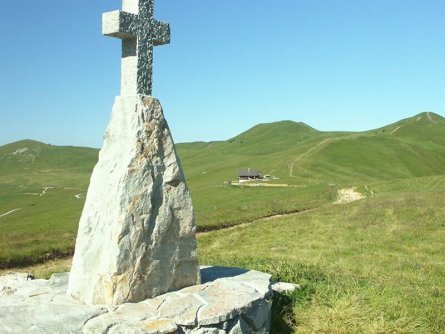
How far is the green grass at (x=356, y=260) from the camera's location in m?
10.2

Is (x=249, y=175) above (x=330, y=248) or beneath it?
above

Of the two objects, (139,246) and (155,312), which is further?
(139,246)

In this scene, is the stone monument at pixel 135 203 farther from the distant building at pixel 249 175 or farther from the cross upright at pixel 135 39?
the distant building at pixel 249 175

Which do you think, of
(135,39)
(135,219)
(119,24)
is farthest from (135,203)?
(119,24)

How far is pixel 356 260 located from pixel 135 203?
1314 centimetres

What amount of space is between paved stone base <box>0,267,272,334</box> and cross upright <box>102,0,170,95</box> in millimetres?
4349

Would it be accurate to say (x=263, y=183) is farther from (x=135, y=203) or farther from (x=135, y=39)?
(x=135, y=203)

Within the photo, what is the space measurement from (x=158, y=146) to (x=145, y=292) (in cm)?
301

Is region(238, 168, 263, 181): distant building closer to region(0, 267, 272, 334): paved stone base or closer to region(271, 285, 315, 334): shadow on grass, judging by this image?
region(271, 285, 315, 334): shadow on grass

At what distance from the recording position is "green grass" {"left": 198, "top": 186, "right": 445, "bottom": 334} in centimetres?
1024

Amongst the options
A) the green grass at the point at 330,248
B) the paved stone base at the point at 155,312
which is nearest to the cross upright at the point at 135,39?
the paved stone base at the point at 155,312

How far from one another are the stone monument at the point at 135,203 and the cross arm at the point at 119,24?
0.02 meters

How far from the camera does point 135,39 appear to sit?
10.1 metres

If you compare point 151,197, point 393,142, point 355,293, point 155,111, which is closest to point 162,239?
point 151,197
